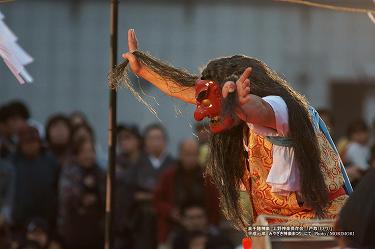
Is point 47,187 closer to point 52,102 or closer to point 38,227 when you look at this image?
point 38,227

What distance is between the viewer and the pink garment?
4.87m

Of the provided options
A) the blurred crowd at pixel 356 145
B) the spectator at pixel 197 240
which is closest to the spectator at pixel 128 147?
the spectator at pixel 197 240

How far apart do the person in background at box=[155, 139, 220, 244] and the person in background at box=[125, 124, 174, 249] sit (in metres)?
0.11

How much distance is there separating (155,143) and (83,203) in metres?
0.83

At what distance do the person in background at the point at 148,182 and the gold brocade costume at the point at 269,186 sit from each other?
13.0ft

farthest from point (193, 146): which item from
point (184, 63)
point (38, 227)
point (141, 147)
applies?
point (184, 63)

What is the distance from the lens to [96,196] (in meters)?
9.20

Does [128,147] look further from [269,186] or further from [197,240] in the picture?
[269,186]

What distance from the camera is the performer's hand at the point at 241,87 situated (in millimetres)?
4711

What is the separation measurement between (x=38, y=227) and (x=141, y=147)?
128 centimetres

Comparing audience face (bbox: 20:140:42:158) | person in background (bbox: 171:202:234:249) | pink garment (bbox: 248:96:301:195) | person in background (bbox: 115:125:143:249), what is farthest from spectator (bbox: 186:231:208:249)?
pink garment (bbox: 248:96:301:195)

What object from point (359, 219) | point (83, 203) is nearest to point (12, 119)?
point (83, 203)

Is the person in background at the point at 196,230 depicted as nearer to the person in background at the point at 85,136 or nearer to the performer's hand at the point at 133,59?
the person in background at the point at 85,136

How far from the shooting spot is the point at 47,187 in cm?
952
